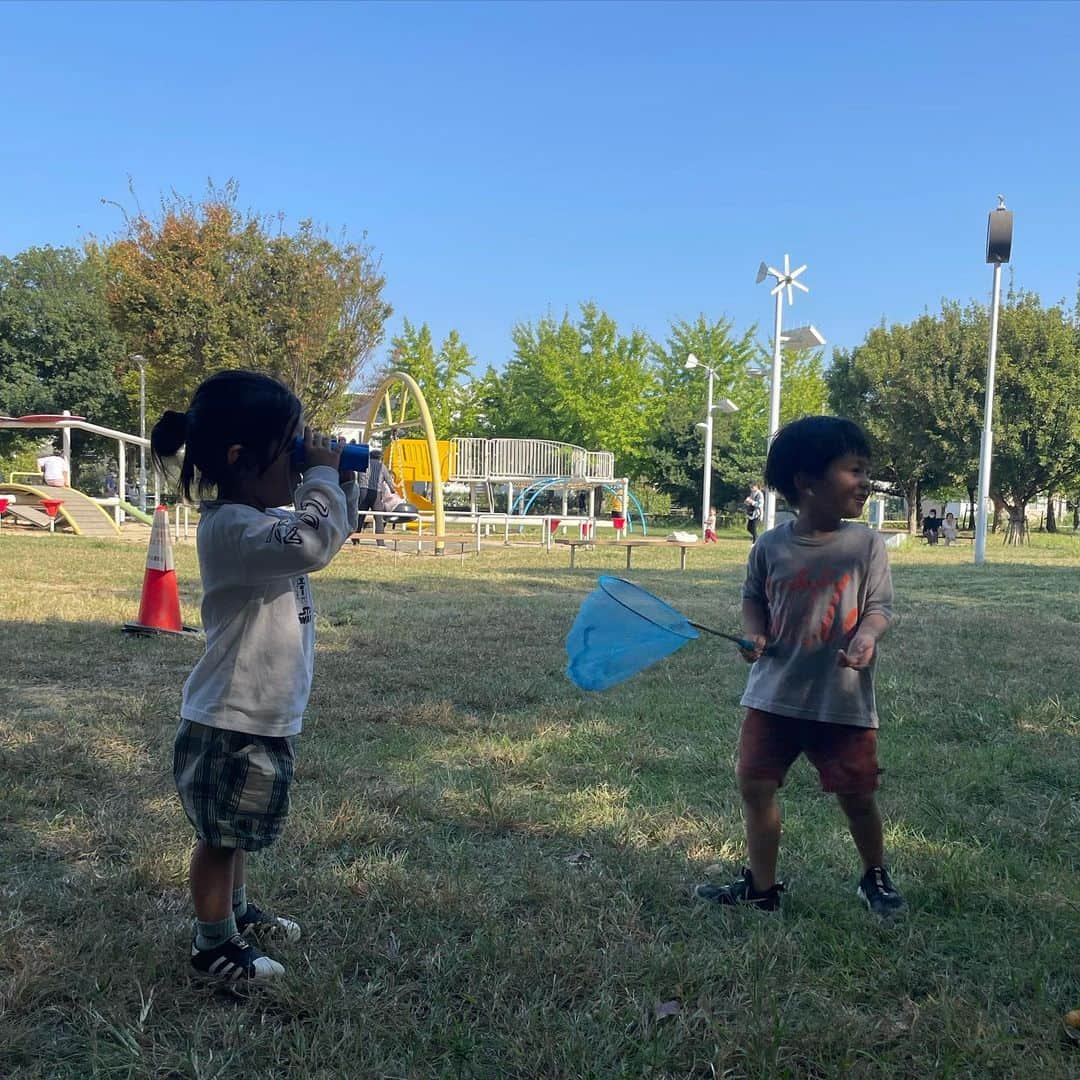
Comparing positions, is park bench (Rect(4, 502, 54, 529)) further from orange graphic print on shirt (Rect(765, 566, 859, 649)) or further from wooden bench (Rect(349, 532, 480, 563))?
orange graphic print on shirt (Rect(765, 566, 859, 649))

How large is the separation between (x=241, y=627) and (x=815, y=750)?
65.1 inches

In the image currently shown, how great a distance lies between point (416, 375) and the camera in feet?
139

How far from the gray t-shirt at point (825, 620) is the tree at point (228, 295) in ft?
74.7

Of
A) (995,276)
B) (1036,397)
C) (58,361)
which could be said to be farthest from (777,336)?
(58,361)

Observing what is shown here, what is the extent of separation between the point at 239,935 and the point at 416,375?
41258 millimetres

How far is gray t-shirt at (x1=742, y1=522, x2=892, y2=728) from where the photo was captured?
263 cm

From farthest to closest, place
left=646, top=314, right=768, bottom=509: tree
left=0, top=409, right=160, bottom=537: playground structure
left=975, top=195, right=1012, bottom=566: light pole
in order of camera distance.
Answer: left=646, top=314, right=768, bottom=509: tree < left=0, top=409, right=160, bottom=537: playground structure < left=975, top=195, right=1012, bottom=566: light pole

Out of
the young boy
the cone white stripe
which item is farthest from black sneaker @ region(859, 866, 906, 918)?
the cone white stripe

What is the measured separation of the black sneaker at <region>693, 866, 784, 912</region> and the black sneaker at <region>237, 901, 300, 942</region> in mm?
1182

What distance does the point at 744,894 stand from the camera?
2.77 meters

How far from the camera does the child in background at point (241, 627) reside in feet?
7.10

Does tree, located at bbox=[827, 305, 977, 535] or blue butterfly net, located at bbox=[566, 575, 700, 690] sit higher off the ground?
tree, located at bbox=[827, 305, 977, 535]

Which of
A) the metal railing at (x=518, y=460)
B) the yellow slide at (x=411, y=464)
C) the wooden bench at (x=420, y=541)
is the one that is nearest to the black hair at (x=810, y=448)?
the wooden bench at (x=420, y=541)

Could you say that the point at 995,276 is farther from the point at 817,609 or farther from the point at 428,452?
the point at 817,609
